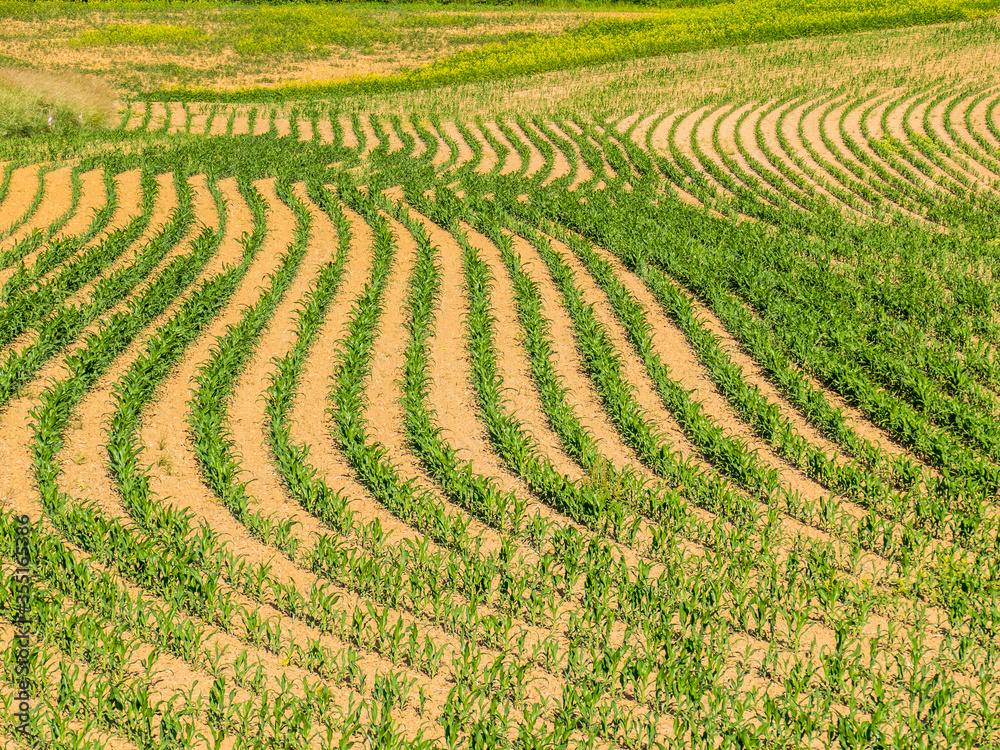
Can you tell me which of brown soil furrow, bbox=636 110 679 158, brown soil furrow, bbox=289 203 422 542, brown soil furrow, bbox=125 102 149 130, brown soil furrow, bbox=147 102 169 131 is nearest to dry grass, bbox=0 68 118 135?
brown soil furrow, bbox=125 102 149 130

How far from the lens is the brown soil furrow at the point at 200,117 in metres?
27.2

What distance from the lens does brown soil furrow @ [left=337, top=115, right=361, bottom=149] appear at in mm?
24734

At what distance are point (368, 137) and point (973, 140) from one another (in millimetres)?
17448

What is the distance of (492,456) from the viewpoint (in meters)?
8.70

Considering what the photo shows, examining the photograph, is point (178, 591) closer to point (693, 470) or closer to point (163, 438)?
point (163, 438)

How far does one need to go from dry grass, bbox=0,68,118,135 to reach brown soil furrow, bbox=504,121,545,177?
12.6 m

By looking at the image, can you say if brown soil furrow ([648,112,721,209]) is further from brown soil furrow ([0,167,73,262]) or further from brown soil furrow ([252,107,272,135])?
brown soil furrow ([0,167,73,262])

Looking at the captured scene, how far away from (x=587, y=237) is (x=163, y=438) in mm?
9388

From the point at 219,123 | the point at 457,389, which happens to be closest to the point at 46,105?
the point at 219,123

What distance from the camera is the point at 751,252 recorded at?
14492mm

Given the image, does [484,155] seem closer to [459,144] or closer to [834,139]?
[459,144]

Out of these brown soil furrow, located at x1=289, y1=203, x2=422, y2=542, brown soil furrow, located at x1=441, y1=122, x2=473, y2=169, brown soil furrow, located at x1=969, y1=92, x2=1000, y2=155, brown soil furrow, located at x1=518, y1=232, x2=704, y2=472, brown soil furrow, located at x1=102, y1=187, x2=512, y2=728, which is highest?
brown soil furrow, located at x1=969, y1=92, x2=1000, y2=155

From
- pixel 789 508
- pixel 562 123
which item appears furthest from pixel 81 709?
pixel 562 123

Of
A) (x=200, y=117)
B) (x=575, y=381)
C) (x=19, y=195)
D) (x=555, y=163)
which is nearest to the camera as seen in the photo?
(x=575, y=381)
